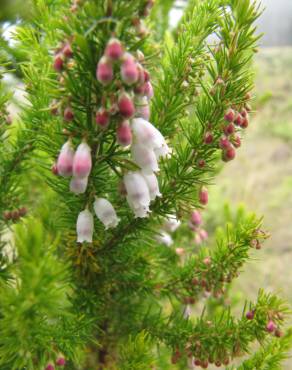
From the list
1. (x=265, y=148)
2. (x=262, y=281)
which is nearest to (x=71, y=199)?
(x=262, y=281)

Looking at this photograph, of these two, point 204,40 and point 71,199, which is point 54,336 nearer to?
point 71,199

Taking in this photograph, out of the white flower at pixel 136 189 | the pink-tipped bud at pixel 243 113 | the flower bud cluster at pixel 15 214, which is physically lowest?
the flower bud cluster at pixel 15 214

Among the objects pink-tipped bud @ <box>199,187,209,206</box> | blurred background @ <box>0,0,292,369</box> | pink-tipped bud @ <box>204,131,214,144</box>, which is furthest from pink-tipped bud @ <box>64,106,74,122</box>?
blurred background @ <box>0,0,292,369</box>

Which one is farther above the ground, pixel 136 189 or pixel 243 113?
pixel 243 113

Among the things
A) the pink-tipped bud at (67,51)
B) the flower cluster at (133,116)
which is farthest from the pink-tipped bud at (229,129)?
the pink-tipped bud at (67,51)

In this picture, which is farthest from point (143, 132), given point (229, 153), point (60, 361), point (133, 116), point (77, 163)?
point (60, 361)

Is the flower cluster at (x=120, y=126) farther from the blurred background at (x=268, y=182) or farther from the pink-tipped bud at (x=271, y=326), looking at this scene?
the blurred background at (x=268, y=182)

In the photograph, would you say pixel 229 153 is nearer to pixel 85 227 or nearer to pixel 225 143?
pixel 225 143
